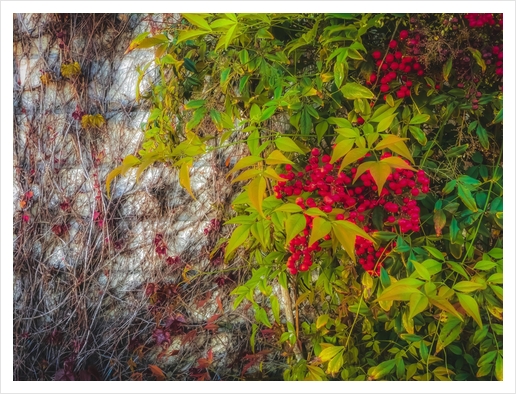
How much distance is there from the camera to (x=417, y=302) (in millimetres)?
853

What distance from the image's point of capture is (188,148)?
95 centimetres

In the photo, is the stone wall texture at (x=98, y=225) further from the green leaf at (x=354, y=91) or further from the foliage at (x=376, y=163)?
the green leaf at (x=354, y=91)

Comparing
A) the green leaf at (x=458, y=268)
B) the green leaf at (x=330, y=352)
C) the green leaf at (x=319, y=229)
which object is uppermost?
the green leaf at (x=319, y=229)

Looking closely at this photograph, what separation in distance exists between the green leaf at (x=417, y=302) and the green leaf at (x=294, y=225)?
0.22 metres

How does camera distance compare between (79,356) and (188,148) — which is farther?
(79,356)

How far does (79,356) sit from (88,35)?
3.79 feet

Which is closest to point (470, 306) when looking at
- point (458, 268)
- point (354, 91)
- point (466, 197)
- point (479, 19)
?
point (458, 268)

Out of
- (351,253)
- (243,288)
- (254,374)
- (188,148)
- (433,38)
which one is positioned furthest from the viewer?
(254,374)

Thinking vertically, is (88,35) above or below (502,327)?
above

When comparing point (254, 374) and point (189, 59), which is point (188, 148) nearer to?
point (189, 59)

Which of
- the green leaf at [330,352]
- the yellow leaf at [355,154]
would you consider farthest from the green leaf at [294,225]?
the green leaf at [330,352]

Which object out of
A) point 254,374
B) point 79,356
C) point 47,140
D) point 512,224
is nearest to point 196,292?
point 254,374

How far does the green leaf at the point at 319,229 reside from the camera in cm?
80

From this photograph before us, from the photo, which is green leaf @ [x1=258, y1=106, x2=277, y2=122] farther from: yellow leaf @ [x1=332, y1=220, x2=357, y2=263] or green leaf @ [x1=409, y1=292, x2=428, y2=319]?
green leaf @ [x1=409, y1=292, x2=428, y2=319]
